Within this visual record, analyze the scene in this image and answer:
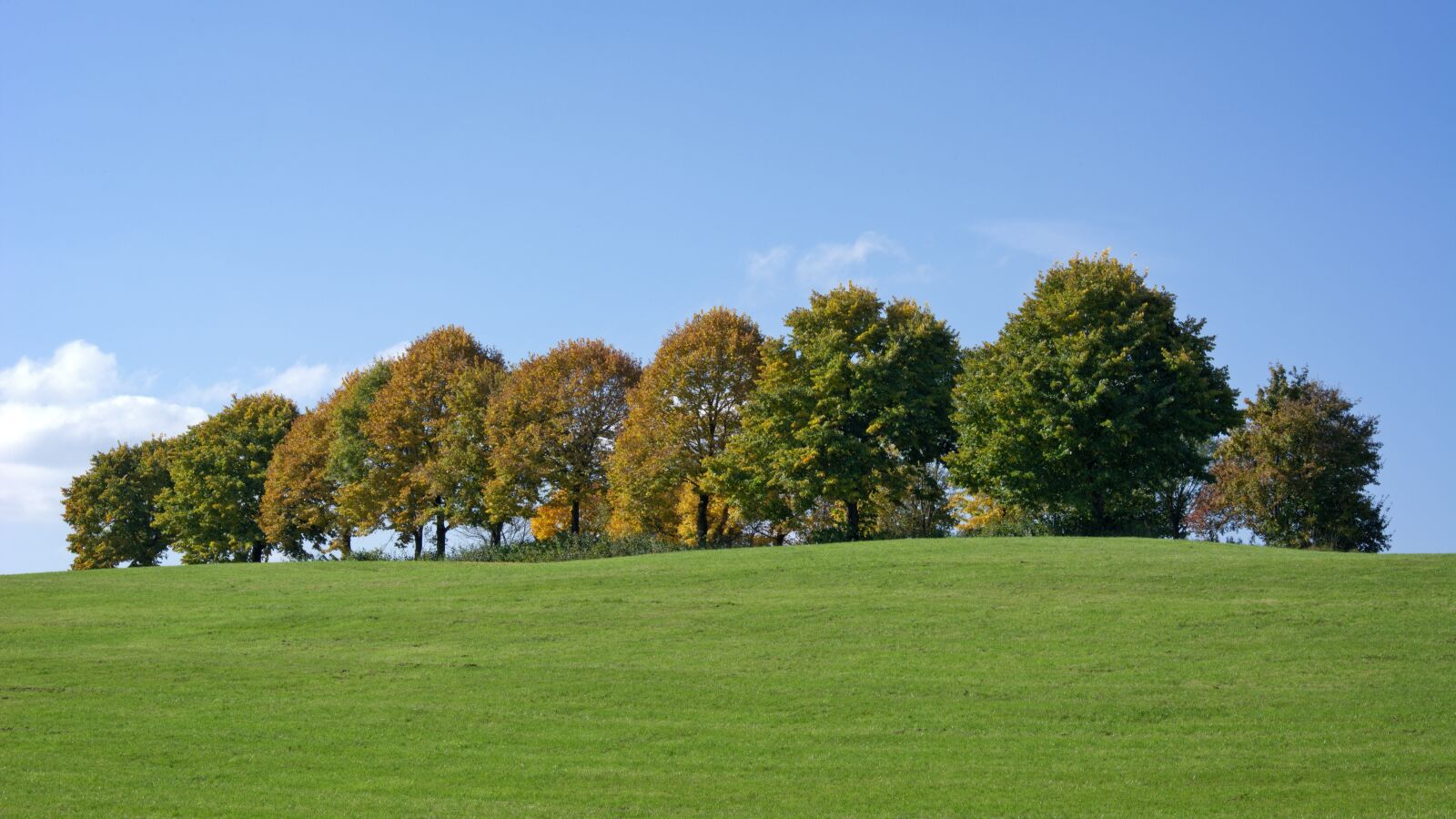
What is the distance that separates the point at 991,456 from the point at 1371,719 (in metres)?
31.6

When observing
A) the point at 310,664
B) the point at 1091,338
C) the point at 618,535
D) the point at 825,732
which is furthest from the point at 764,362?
the point at 825,732

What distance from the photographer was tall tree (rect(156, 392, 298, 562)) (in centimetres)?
8600

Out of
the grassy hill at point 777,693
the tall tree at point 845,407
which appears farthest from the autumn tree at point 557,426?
the grassy hill at point 777,693

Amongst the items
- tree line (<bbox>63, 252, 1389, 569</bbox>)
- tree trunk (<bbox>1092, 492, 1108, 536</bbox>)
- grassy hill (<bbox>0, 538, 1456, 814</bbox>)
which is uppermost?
tree line (<bbox>63, 252, 1389, 569</bbox>)

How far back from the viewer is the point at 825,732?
22.9m

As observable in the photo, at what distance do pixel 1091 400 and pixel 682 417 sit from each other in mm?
23066

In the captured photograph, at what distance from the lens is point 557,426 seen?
68000 millimetres

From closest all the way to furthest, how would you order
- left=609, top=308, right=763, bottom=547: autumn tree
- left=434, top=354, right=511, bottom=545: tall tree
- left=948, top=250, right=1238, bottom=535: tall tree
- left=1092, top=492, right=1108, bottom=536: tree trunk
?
left=948, top=250, right=1238, bottom=535: tall tree → left=1092, top=492, right=1108, bottom=536: tree trunk → left=609, top=308, right=763, bottom=547: autumn tree → left=434, top=354, right=511, bottom=545: tall tree

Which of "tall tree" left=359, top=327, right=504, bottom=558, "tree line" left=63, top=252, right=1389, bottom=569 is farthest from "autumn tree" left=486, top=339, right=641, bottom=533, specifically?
"tall tree" left=359, top=327, right=504, bottom=558

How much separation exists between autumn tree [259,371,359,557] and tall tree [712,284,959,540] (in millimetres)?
A: 32009

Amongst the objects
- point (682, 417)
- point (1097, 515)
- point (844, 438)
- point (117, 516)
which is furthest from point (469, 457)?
point (117, 516)

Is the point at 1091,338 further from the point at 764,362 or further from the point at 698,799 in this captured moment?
the point at 698,799

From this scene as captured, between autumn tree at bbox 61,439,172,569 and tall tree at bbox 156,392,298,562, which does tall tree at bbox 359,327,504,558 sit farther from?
autumn tree at bbox 61,439,172,569

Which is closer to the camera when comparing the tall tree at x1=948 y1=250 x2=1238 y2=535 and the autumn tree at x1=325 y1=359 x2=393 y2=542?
the tall tree at x1=948 y1=250 x2=1238 y2=535
